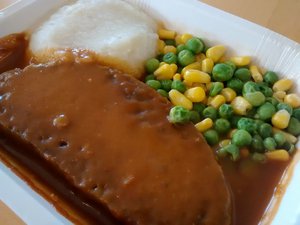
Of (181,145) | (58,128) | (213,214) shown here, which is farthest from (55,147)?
(213,214)

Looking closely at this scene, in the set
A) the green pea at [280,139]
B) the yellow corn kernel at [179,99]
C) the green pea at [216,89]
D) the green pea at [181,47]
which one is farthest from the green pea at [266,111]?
the green pea at [181,47]

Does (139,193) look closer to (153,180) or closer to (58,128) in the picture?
(153,180)

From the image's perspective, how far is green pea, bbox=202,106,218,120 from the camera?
187 cm

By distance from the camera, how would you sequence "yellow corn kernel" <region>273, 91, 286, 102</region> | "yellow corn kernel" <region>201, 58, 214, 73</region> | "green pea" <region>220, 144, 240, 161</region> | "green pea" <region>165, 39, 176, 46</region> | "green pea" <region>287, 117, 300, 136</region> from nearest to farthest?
"green pea" <region>220, 144, 240, 161</region> → "green pea" <region>287, 117, 300, 136</region> → "yellow corn kernel" <region>273, 91, 286, 102</region> → "yellow corn kernel" <region>201, 58, 214, 73</region> → "green pea" <region>165, 39, 176, 46</region>

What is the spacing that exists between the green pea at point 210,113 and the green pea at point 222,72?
0.19 meters

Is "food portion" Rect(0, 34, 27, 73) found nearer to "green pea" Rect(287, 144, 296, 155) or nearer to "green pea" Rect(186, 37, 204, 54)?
"green pea" Rect(186, 37, 204, 54)

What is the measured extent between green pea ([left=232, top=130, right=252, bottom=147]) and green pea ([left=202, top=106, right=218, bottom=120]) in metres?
0.17

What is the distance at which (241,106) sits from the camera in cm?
185

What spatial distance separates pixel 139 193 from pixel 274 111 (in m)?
0.79

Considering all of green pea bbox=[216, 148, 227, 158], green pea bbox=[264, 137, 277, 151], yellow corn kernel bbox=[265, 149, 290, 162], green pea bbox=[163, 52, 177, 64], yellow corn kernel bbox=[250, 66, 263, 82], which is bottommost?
green pea bbox=[216, 148, 227, 158]

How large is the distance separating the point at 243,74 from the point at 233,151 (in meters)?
0.46

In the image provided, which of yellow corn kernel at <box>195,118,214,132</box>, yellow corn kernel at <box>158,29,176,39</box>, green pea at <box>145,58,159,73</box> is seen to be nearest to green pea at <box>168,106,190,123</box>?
yellow corn kernel at <box>195,118,214,132</box>

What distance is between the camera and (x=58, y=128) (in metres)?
1.64

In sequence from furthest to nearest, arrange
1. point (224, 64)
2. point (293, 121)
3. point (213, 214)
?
point (224, 64)
point (293, 121)
point (213, 214)
